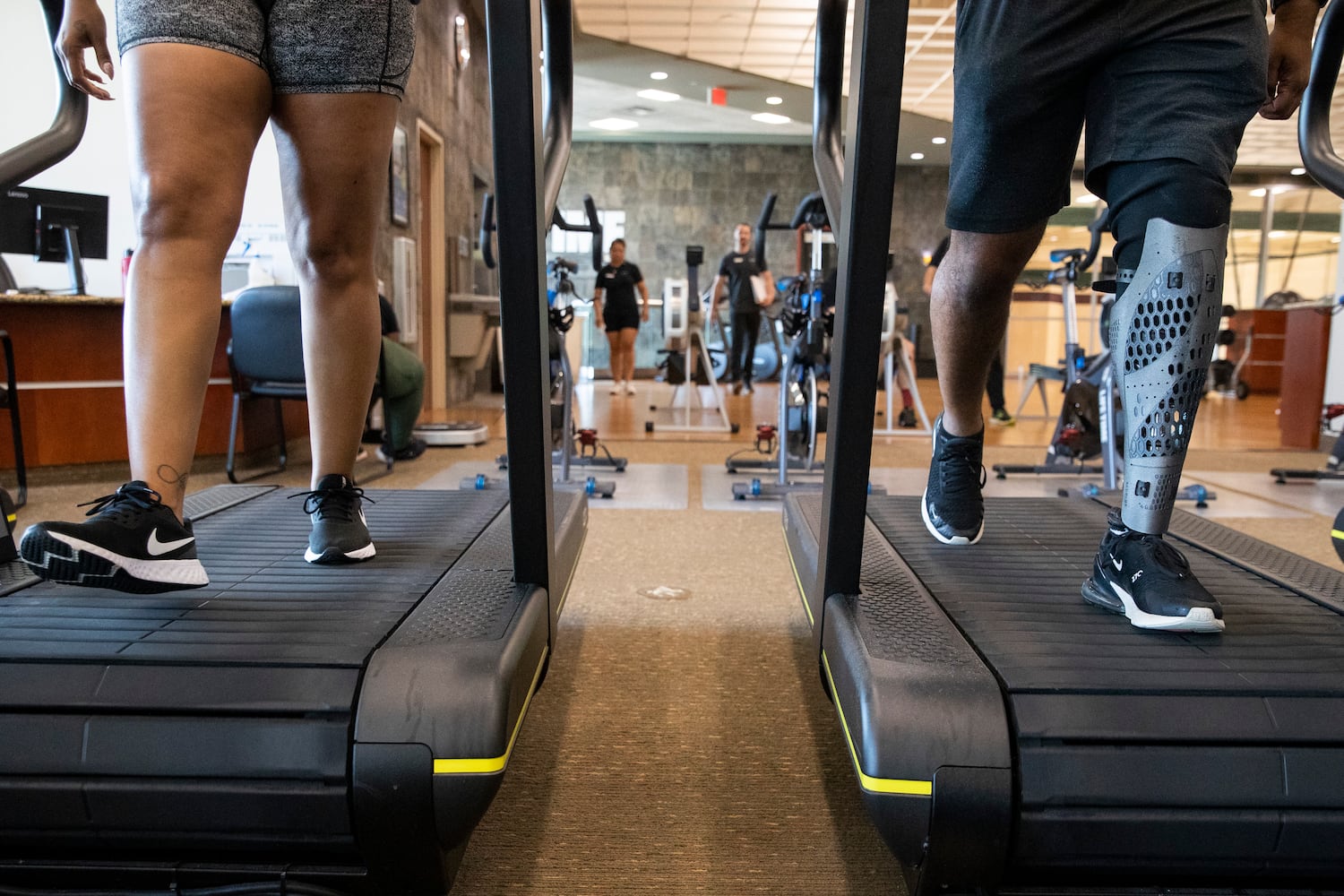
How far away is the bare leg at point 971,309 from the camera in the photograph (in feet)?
4.60

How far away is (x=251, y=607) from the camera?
111 centimetres

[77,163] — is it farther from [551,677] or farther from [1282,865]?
[1282,865]

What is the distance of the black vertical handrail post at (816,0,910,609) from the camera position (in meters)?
0.98

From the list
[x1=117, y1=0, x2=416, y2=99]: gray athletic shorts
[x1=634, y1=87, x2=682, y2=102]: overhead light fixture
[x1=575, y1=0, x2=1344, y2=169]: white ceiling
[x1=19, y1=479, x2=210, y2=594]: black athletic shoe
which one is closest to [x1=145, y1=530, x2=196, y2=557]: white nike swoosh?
[x1=19, y1=479, x2=210, y2=594]: black athletic shoe

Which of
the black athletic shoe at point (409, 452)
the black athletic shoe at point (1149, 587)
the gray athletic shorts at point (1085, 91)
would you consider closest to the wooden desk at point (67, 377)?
the black athletic shoe at point (409, 452)

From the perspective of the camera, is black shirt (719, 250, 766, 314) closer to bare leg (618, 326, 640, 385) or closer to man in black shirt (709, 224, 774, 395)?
man in black shirt (709, 224, 774, 395)

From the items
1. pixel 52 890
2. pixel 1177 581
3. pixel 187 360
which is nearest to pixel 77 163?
pixel 187 360

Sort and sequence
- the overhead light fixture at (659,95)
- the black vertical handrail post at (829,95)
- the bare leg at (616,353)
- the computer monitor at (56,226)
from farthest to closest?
the overhead light fixture at (659,95) → the bare leg at (616,353) → the computer monitor at (56,226) → the black vertical handrail post at (829,95)

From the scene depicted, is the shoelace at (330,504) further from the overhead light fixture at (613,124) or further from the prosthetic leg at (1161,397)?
the overhead light fixture at (613,124)

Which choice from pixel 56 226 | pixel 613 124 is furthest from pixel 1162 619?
pixel 613 124

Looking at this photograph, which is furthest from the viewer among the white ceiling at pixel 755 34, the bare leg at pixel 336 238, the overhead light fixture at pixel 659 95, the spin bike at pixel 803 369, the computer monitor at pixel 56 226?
the overhead light fixture at pixel 659 95

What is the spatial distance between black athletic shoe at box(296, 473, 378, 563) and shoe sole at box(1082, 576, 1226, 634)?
1037mm

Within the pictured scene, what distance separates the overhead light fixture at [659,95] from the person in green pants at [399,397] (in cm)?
712

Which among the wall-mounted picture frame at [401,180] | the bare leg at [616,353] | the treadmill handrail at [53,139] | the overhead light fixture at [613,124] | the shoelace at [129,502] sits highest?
the overhead light fixture at [613,124]
